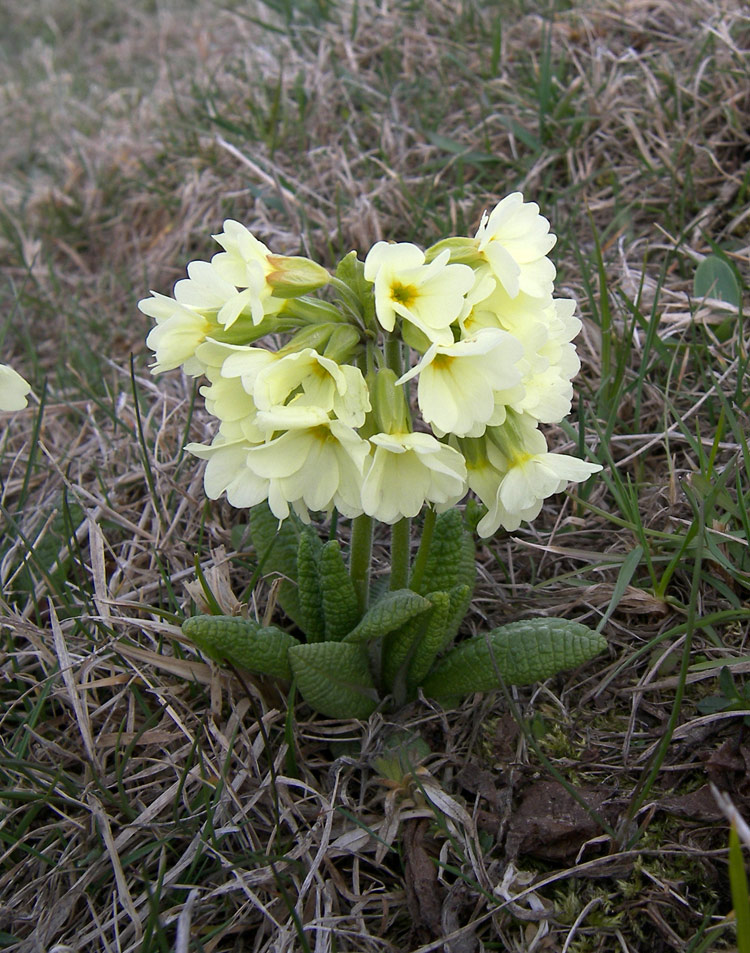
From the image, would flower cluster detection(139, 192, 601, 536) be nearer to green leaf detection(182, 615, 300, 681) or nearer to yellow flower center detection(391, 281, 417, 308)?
yellow flower center detection(391, 281, 417, 308)

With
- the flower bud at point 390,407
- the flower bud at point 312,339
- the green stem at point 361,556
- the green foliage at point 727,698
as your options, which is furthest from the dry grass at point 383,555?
the flower bud at point 312,339

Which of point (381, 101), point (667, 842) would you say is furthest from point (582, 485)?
point (381, 101)

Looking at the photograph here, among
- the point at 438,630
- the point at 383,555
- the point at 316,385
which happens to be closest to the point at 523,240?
the point at 316,385

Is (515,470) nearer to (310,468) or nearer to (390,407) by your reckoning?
(390,407)

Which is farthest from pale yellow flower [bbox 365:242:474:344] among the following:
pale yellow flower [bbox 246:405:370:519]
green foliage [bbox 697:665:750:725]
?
green foliage [bbox 697:665:750:725]

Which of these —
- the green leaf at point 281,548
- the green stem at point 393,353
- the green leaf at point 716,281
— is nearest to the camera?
the green stem at point 393,353

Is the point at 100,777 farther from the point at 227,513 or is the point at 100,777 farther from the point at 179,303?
the point at 179,303

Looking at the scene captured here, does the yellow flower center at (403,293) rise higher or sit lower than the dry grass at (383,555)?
higher

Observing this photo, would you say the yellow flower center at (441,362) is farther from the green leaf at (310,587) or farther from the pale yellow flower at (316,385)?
the green leaf at (310,587)
